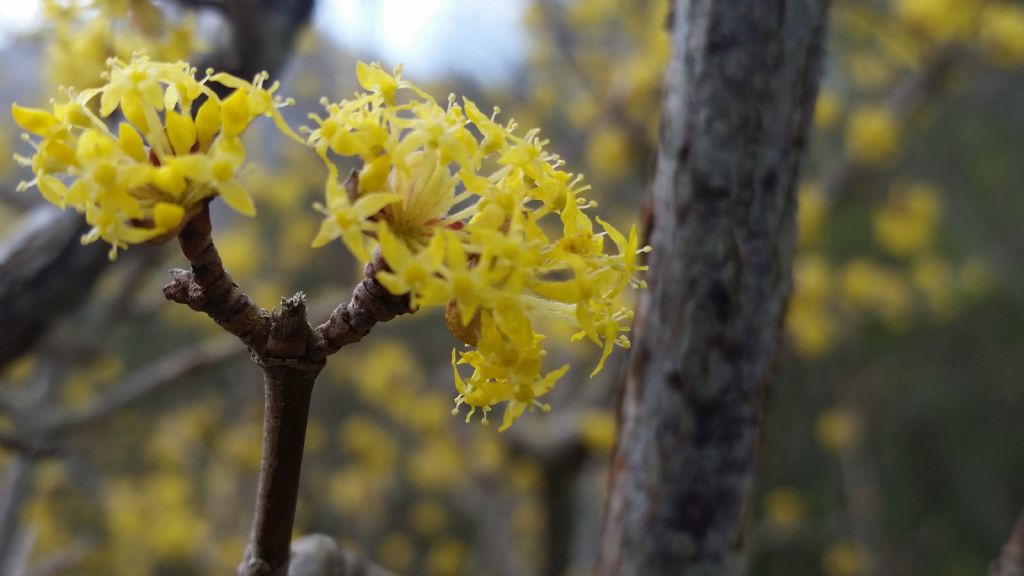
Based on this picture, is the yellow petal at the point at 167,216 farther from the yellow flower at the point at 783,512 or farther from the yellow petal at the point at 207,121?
the yellow flower at the point at 783,512

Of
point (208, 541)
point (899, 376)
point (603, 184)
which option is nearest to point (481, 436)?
point (208, 541)

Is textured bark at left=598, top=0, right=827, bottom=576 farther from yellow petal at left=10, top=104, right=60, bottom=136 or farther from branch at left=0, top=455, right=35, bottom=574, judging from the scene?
branch at left=0, top=455, right=35, bottom=574

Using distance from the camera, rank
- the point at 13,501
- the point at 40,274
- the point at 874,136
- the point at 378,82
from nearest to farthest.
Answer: the point at 378,82 → the point at 40,274 → the point at 13,501 → the point at 874,136

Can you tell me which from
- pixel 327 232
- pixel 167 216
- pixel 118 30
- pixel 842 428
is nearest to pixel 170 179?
pixel 167 216

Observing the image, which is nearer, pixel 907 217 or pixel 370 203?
pixel 370 203

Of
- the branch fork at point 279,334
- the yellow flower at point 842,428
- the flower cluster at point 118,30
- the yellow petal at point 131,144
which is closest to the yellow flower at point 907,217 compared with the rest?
the yellow flower at point 842,428

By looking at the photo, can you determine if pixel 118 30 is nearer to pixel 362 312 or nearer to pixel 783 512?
pixel 362 312

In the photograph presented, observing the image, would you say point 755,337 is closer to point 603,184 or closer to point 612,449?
point 612,449
